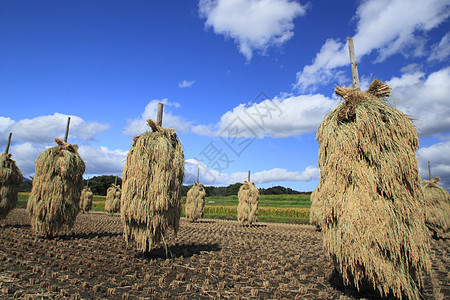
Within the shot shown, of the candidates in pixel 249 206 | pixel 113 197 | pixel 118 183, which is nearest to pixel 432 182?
pixel 249 206

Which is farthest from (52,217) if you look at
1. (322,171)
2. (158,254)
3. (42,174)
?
(322,171)

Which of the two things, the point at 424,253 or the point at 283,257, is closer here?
the point at 424,253

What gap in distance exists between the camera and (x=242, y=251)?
9328mm

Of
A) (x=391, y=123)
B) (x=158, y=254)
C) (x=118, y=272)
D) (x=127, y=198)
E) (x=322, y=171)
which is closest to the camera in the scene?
(x=391, y=123)

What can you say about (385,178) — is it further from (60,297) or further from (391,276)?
(60,297)

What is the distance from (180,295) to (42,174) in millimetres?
9324

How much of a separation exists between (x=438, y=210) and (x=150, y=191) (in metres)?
15.4

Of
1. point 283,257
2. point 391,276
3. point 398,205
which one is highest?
point 398,205

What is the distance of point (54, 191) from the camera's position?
34.9 feet

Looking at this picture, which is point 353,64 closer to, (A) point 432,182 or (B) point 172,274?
(B) point 172,274

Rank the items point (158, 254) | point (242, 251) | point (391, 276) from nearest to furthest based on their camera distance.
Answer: point (391, 276)
point (158, 254)
point (242, 251)

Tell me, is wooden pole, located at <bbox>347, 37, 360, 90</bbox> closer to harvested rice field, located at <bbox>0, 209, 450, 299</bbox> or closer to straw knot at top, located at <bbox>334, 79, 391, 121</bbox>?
straw knot at top, located at <bbox>334, 79, 391, 121</bbox>

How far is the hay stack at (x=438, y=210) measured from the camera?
13844 millimetres

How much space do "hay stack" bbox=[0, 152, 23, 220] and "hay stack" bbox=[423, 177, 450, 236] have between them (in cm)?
2249
